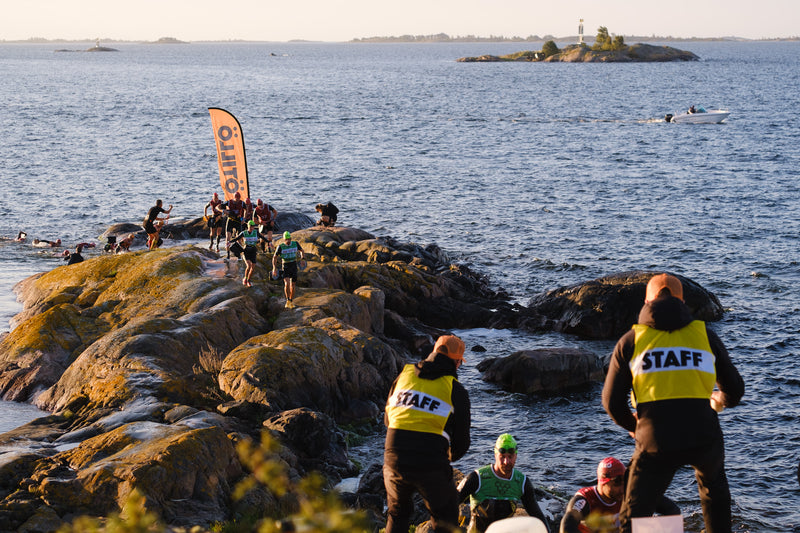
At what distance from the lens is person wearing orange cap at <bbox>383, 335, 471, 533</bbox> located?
6.62m

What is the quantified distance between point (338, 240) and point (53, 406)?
14.6 m

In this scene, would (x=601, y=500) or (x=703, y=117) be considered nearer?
(x=601, y=500)

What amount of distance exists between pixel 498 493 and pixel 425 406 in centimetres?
184

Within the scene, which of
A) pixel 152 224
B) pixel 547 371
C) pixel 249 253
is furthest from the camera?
pixel 152 224

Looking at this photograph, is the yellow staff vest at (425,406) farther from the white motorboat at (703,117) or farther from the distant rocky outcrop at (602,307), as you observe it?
the white motorboat at (703,117)

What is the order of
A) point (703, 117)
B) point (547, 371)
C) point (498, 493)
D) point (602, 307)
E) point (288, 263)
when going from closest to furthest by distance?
point (498, 493) < point (547, 371) < point (288, 263) < point (602, 307) < point (703, 117)

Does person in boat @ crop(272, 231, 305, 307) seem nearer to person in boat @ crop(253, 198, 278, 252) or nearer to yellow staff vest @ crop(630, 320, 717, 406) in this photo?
person in boat @ crop(253, 198, 278, 252)

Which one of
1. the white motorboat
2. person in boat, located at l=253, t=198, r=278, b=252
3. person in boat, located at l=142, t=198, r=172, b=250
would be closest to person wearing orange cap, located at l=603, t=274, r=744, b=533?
person in boat, located at l=253, t=198, r=278, b=252

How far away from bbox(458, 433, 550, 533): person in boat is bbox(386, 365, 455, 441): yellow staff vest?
4.64 ft

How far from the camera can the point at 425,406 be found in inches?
261

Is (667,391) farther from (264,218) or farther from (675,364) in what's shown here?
(264,218)

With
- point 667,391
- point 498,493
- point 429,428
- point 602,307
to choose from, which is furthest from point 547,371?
point 667,391

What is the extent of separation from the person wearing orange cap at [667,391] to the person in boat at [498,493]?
2022 mm

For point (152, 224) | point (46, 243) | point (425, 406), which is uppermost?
point (425, 406)
